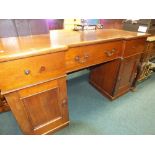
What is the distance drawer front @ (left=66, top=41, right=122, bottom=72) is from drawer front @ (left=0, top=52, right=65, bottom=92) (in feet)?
0.30

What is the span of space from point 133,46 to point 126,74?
0.38m

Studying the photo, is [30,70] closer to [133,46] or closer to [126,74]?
[133,46]

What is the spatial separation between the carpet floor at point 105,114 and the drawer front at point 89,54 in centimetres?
69

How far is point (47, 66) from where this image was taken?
2.57 ft

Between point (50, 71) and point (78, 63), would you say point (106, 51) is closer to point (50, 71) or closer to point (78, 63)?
point (78, 63)

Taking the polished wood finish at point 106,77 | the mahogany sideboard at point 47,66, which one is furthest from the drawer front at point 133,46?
the polished wood finish at point 106,77

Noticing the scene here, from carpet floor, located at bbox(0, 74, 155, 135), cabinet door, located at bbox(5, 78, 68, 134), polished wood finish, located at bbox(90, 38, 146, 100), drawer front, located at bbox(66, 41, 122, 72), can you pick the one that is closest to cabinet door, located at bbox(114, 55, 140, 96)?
polished wood finish, located at bbox(90, 38, 146, 100)

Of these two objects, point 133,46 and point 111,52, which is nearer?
point 111,52

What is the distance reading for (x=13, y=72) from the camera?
682mm

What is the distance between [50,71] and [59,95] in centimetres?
25

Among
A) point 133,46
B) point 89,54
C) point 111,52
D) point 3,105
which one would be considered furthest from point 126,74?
point 3,105

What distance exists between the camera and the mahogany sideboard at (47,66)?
0.69 meters

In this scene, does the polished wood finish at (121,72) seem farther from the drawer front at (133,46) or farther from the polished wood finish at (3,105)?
the polished wood finish at (3,105)

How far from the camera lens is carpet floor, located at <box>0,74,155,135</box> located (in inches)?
49.7
